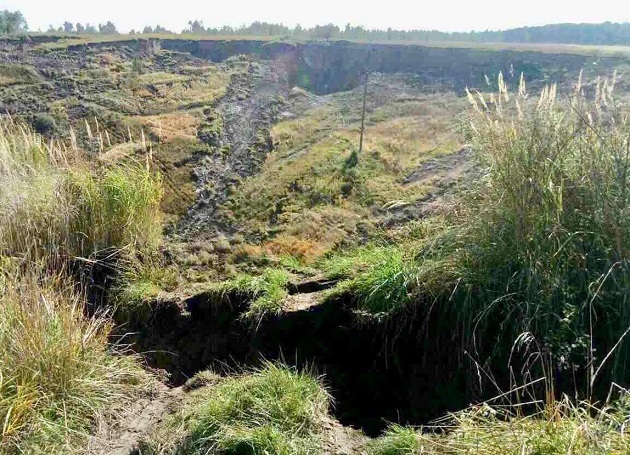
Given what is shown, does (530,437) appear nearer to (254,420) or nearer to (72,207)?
(254,420)

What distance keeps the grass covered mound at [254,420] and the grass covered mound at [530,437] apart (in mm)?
412

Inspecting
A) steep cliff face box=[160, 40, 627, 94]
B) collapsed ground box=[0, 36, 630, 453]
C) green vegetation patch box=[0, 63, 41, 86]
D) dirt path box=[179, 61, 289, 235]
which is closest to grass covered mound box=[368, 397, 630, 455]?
collapsed ground box=[0, 36, 630, 453]

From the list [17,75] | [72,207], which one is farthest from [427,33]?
[72,207]

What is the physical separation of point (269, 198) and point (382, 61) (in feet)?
63.8

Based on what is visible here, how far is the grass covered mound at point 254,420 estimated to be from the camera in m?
2.72

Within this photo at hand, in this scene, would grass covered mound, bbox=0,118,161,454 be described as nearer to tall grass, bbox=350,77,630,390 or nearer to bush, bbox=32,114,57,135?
tall grass, bbox=350,77,630,390

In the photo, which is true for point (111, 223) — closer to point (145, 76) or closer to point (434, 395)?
point (434, 395)

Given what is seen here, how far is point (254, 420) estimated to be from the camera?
2836 millimetres

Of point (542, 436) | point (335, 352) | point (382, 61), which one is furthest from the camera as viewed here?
point (382, 61)

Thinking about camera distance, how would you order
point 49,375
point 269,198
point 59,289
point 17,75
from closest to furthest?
point 49,375 < point 59,289 < point 269,198 < point 17,75

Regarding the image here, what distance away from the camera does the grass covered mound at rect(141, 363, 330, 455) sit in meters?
2.72

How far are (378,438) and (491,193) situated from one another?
1.84m

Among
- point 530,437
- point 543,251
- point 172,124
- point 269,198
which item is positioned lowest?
point 269,198

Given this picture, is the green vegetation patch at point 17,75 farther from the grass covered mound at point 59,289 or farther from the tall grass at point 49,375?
the tall grass at point 49,375
